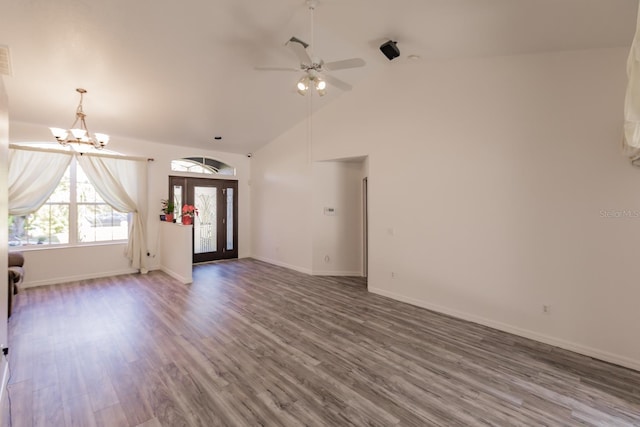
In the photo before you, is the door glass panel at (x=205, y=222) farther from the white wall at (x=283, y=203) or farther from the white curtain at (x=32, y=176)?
the white curtain at (x=32, y=176)

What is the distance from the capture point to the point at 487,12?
265 cm

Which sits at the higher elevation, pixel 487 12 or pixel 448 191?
pixel 487 12

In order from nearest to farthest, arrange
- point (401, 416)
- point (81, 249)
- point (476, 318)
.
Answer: point (401, 416) → point (476, 318) → point (81, 249)

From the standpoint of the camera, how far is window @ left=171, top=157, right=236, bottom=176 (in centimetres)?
654

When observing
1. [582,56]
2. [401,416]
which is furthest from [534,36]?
[401,416]

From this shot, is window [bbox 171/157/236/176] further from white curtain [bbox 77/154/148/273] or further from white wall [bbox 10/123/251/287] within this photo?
white curtain [bbox 77/154/148/273]

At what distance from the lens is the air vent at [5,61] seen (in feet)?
9.86

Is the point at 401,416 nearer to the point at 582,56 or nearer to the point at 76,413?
the point at 76,413

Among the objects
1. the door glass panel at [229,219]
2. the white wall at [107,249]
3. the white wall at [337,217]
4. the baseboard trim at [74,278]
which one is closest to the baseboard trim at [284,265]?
the white wall at [337,217]

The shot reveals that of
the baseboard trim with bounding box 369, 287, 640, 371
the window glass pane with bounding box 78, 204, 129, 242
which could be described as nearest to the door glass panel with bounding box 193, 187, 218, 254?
the window glass pane with bounding box 78, 204, 129, 242

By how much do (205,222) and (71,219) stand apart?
2.55 meters

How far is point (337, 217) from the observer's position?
5801mm

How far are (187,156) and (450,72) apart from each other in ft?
19.0

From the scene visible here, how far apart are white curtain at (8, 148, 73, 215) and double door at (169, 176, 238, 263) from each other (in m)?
1.94
